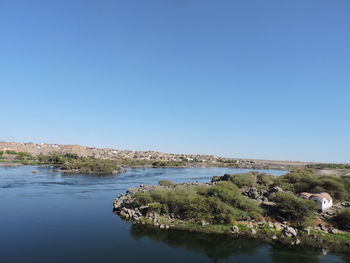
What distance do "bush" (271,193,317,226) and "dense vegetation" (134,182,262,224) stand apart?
1.99 metres

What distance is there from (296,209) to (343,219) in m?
3.80

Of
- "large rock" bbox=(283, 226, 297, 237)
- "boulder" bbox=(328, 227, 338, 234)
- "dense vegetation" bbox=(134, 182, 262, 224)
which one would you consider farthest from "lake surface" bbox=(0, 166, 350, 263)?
"boulder" bbox=(328, 227, 338, 234)

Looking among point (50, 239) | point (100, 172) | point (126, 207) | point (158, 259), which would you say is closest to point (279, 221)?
point (158, 259)

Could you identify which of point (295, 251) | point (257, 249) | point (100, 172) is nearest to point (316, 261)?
point (295, 251)

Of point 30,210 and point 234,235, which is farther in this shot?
point 30,210

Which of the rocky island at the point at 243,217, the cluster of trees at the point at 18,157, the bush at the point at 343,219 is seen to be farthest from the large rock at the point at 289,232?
the cluster of trees at the point at 18,157

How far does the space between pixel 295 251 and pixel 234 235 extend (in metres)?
4.10

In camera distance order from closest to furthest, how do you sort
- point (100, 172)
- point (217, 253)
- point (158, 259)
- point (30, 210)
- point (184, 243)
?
point (158, 259), point (217, 253), point (184, 243), point (30, 210), point (100, 172)

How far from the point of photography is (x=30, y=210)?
77.8 ft

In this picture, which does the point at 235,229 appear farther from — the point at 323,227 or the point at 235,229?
the point at 323,227

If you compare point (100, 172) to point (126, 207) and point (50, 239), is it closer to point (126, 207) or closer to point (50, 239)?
point (126, 207)

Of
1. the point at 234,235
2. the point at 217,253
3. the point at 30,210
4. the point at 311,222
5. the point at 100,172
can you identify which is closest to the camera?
the point at 217,253

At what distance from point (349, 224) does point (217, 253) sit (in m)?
11.9

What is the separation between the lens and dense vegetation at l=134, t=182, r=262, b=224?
2073 cm
